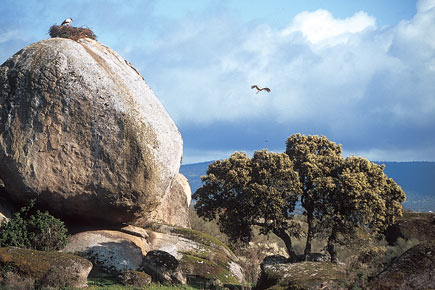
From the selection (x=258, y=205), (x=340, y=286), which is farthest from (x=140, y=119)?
(x=340, y=286)

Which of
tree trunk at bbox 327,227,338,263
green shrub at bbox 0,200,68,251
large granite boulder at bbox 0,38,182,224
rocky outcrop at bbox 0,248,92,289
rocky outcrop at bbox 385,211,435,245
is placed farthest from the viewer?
rocky outcrop at bbox 385,211,435,245

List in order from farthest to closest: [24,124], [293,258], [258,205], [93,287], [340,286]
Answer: [293,258] → [258,205] → [24,124] → [93,287] → [340,286]

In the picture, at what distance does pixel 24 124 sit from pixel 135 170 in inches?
260

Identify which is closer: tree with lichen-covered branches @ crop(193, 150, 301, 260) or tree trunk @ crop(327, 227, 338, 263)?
tree with lichen-covered branches @ crop(193, 150, 301, 260)

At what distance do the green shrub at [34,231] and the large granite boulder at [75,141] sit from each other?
2.65 feet

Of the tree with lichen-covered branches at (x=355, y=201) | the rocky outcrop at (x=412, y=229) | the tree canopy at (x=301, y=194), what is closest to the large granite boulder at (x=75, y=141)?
the tree canopy at (x=301, y=194)

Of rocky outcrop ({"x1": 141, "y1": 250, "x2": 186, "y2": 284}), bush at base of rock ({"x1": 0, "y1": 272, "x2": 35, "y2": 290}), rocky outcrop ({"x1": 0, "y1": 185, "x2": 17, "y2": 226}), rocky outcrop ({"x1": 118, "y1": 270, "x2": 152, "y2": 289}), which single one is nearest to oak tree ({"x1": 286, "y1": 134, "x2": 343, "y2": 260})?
rocky outcrop ({"x1": 141, "y1": 250, "x2": 186, "y2": 284})

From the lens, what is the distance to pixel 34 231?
81.9ft

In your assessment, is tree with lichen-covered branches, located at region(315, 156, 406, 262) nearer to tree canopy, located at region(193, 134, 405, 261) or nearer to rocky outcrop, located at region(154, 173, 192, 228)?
tree canopy, located at region(193, 134, 405, 261)

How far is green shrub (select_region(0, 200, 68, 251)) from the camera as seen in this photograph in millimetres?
23891

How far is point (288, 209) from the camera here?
2823 centimetres

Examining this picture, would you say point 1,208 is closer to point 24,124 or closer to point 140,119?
point 24,124

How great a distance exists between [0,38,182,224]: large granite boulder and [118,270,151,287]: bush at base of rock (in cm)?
477

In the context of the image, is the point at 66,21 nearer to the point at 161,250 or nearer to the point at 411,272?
the point at 161,250
